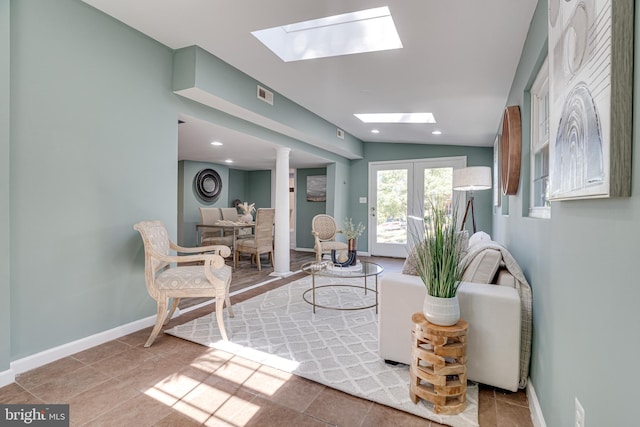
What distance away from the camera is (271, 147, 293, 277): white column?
4.70 meters

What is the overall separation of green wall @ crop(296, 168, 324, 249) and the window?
5.41 meters

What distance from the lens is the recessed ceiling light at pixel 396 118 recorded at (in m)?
4.39

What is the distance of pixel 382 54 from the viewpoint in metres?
2.52

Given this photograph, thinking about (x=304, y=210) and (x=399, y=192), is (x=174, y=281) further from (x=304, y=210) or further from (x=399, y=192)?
(x=304, y=210)

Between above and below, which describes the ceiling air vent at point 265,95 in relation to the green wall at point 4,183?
above

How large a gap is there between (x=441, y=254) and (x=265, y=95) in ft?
9.15

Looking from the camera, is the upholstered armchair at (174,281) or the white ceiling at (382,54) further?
the upholstered armchair at (174,281)

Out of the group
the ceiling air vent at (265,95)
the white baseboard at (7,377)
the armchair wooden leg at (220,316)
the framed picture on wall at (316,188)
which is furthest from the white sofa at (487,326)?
the framed picture on wall at (316,188)

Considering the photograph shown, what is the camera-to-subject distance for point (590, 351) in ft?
3.00

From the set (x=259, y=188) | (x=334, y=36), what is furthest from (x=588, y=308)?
(x=259, y=188)

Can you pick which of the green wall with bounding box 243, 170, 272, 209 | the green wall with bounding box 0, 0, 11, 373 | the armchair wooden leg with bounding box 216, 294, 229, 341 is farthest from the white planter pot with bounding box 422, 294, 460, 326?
the green wall with bounding box 243, 170, 272, 209

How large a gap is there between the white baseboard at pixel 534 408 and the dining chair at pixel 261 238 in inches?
157

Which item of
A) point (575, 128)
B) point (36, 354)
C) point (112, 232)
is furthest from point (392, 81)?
point (36, 354)

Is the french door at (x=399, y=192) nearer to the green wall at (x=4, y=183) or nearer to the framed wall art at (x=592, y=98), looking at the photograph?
the framed wall art at (x=592, y=98)
